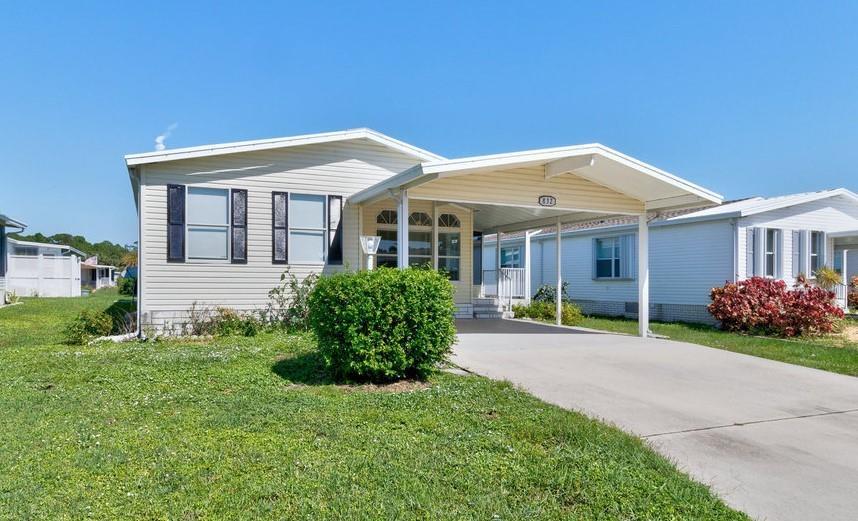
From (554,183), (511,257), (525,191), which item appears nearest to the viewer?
(525,191)

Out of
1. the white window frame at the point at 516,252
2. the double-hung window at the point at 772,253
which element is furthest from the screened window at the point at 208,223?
the double-hung window at the point at 772,253

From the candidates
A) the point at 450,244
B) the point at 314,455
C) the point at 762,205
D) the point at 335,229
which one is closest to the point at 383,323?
the point at 314,455

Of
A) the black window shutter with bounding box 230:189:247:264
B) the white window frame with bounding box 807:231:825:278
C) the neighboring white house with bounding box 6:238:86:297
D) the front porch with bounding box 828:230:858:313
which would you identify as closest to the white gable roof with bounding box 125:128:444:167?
the black window shutter with bounding box 230:189:247:264

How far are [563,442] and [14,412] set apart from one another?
5260 millimetres

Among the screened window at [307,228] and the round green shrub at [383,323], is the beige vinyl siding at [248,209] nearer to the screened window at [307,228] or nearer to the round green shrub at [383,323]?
the screened window at [307,228]

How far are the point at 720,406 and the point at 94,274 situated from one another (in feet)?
198

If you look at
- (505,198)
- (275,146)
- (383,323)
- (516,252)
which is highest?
(275,146)

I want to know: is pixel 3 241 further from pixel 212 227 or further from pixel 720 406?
pixel 720 406

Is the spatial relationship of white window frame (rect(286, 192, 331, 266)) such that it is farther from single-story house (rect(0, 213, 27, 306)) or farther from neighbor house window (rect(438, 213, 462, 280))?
single-story house (rect(0, 213, 27, 306))

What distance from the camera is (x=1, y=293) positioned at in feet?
71.2

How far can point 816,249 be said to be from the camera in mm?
17312

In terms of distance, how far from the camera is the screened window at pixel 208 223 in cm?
1088

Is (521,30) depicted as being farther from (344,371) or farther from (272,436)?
(272,436)

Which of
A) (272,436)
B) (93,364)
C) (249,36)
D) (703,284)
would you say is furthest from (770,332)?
(249,36)
